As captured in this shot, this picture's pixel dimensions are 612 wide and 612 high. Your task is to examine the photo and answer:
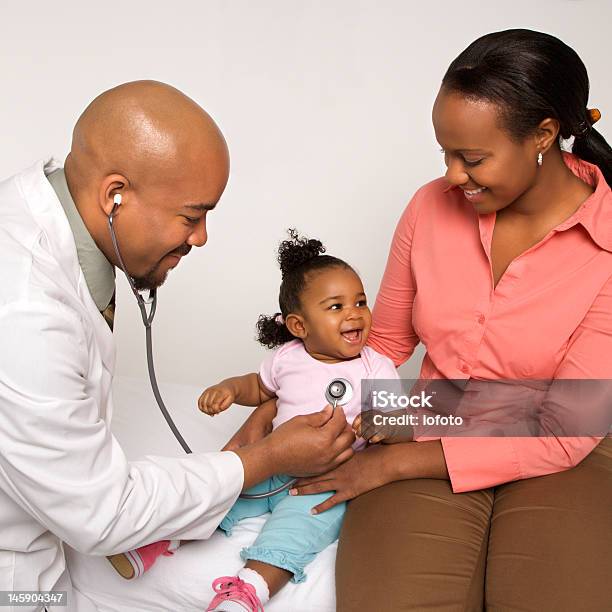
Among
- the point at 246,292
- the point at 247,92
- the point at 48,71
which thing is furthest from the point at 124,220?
the point at 48,71

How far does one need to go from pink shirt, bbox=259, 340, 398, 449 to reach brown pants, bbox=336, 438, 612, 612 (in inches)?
10.7

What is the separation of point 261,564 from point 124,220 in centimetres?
79

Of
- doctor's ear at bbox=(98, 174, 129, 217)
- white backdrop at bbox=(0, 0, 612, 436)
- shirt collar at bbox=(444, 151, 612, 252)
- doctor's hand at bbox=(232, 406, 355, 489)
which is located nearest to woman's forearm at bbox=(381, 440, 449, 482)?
doctor's hand at bbox=(232, 406, 355, 489)

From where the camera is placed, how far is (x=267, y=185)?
3.65m

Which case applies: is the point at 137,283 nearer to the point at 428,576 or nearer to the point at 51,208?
the point at 51,208

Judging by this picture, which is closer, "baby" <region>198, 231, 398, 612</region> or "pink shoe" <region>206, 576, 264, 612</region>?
"pink shoe" <region>206, 576, 264, 612</region>

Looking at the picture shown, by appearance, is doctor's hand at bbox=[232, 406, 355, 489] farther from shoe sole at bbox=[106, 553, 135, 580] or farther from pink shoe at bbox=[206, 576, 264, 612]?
shoe sole at bbox=[106, 553, 135, 580]

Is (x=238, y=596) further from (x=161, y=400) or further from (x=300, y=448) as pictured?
(x=161, y=400)

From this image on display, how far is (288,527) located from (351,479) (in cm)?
19

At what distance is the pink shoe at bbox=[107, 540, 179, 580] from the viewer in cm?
186

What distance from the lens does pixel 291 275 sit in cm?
229

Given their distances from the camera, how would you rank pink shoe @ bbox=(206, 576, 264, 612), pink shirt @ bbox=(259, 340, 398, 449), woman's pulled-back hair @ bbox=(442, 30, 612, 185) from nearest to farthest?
pink shoe @ bbox=(206, 576, 264, 612) < woman's pulled-back hair @ bbox=(442, 30, 612, 185) < pink shirt @ bbox=(259, 340, 398, 449)

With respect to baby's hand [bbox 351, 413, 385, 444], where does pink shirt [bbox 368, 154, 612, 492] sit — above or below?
above

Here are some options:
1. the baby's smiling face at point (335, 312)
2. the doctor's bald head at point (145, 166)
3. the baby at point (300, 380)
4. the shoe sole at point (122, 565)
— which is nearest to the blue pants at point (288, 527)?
the baby at point (300, 380)
